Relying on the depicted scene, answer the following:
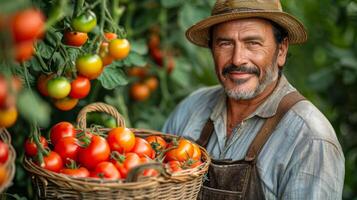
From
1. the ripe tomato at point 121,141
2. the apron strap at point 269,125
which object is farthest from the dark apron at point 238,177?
the ripe tomato at point 121,141

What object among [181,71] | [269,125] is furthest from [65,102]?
[181,71]

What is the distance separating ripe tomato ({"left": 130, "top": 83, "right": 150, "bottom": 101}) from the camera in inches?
148

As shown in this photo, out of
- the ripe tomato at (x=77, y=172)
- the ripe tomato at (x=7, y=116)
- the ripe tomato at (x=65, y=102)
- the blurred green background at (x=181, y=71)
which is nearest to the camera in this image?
the ripe tomato at (x=7, y=116)

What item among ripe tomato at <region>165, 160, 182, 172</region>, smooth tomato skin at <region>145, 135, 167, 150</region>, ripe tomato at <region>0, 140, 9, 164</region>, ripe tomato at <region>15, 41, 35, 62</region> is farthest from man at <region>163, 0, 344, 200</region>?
ripe tomato at <region>15, 41, 35, 62</region>

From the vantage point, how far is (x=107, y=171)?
1834 millimetres

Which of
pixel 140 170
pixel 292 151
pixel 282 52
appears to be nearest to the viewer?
pixel 140 170

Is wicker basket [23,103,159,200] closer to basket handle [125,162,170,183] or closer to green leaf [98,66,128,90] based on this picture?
basket handle [125,162,170,183]

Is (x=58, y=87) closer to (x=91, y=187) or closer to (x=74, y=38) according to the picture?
(x=74, y=38)

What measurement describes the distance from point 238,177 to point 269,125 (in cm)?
28

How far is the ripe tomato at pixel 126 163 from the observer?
187 cm

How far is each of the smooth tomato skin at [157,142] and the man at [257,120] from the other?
33cm

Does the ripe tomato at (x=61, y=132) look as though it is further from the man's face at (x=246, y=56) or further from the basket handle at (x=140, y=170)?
the man's face at (x=246, y=56)

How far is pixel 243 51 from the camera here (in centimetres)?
265

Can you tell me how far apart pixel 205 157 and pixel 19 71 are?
765 millimetres
